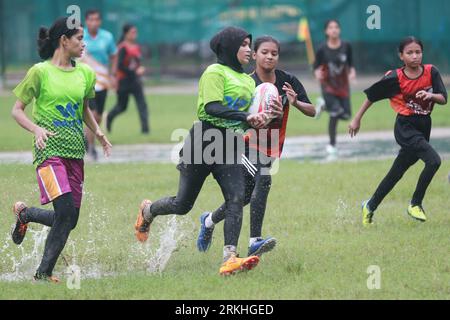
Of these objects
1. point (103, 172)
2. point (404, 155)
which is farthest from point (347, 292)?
point (103, 172)

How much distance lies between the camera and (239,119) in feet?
23.1

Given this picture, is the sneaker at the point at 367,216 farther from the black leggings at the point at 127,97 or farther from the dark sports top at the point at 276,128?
the black leggings at the point at 127,97

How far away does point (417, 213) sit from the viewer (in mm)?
9109

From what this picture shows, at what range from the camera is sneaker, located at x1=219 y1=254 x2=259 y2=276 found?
6.95m

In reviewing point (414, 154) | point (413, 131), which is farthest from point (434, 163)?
point (413, 131)

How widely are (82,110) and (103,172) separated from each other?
5.53m

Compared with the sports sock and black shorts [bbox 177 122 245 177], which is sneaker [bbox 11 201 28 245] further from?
the sports sock

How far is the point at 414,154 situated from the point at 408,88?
63 cm

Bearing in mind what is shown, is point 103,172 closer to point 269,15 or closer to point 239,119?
point 239,119

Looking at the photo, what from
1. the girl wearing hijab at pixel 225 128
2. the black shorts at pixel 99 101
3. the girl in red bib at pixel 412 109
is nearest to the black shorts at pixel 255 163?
the girl wearing hijab at pixel 225 128

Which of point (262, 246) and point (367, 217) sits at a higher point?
point (262, 246)

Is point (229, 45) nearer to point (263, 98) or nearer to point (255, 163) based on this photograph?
point (263, 98)

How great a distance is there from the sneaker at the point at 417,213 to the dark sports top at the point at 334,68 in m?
5.85
